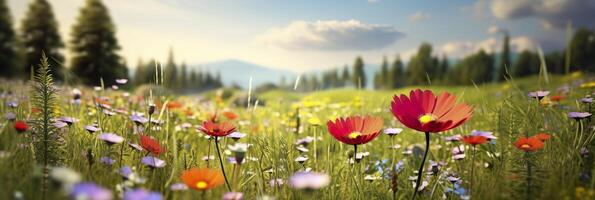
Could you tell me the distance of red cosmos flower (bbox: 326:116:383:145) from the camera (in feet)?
5.38


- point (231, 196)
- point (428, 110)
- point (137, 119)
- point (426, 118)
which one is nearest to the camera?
point (231, 196)

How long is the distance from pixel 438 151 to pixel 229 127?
2.22m

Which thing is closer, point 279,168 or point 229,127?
point 229,127

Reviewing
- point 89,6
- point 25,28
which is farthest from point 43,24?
point 89,6

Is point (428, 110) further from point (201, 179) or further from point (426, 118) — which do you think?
point (201, 179)

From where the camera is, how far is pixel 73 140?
1.90 metres

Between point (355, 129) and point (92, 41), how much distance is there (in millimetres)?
32322

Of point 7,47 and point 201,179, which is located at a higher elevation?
point 7,47

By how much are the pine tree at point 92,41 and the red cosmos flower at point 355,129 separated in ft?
102

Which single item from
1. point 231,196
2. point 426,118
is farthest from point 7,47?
point 426,118

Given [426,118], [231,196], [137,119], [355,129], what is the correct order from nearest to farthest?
[231,196], [426,118], [355,129], [137,119]

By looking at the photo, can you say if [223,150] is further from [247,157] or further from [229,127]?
[229,127]

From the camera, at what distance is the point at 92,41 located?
99.0ft

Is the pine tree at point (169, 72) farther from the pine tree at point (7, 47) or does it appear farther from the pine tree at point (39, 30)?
the pine tree at point (7, 47)
